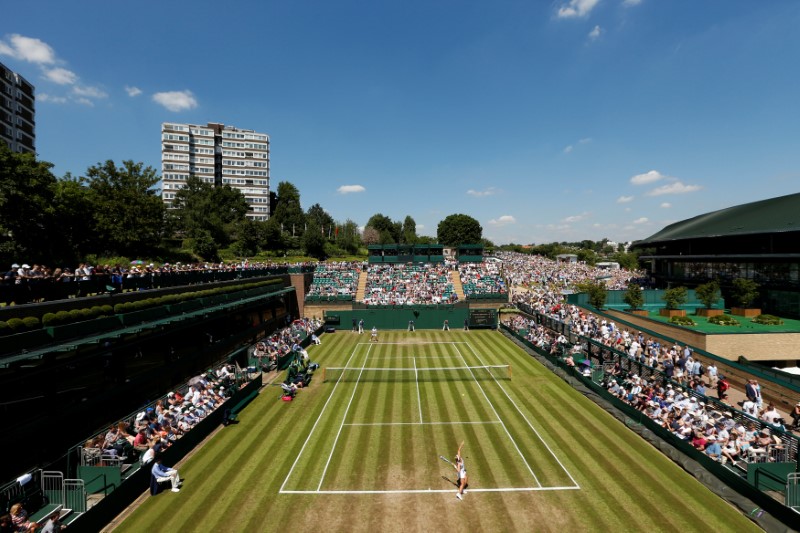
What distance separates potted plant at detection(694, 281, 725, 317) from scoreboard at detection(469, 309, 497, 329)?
64.8ft

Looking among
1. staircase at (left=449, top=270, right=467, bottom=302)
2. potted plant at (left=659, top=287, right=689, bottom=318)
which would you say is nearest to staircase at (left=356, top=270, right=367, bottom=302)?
staircase at (left=449, top=270, right=467, bottom=302)

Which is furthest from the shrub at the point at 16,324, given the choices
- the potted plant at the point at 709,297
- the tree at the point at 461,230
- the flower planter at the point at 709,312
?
the tree at the point at 461,230

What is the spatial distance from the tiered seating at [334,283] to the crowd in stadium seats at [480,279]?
15645mm

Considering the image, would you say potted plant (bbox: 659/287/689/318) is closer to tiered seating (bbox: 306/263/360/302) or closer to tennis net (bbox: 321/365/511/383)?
tennis net (bbox: 321/365/511/383)

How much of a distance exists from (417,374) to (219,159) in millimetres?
111406

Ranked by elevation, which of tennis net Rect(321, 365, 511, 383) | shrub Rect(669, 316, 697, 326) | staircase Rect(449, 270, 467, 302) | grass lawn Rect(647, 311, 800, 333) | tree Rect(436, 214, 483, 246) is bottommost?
tennis net Rect(321, 365, 511, 383)

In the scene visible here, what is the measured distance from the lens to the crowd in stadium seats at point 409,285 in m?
A: 49.4

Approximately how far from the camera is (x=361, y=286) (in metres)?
54.7

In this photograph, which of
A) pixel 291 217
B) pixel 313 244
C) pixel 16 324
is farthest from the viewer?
pixel 291 217

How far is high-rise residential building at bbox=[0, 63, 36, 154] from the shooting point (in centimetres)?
6038

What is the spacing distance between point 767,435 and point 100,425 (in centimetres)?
2738

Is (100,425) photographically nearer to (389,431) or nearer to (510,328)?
(389,431)

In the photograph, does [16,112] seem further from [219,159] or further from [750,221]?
[750,221]

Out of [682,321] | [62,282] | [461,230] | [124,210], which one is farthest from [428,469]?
[461,230]
